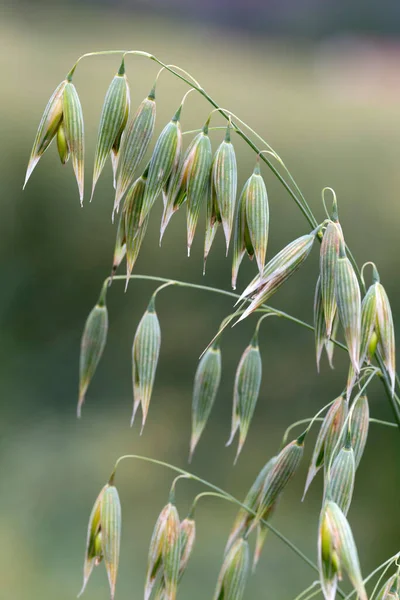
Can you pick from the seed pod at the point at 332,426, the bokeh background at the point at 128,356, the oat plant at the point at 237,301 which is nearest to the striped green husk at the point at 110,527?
the oat plant at the point at 237,301

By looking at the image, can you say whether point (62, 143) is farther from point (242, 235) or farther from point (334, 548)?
point (334, 548)

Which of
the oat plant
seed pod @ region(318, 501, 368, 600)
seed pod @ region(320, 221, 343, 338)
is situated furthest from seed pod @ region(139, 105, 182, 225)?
seed pod @ region(318, 501, 368, 600)

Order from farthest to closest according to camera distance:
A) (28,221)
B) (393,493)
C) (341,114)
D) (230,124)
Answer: (341,114) → (28,221) → (393,493) → (230,124)

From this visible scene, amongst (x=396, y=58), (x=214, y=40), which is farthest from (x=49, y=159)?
(x=396, y=58)

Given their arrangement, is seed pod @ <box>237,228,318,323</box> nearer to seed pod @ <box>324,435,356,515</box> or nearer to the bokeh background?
seed pod @ <box>324,435,356,515</box>

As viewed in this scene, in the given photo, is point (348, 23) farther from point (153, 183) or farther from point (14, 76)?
point (153, 183)

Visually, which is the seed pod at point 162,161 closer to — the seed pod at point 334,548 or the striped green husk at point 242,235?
the striped green husk at point 242,235
